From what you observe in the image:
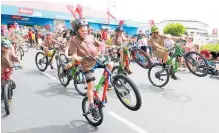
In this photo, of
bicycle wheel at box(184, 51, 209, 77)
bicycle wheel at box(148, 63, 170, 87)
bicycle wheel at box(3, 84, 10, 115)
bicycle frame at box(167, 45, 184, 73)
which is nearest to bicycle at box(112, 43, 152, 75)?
bicycle wheel at box(148, 63, 170, 87)

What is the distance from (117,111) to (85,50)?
1.65 meters

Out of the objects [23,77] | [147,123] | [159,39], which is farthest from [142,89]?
[23,77]

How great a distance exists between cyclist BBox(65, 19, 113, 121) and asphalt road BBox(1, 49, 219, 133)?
62cm

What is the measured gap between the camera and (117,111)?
18.5 ft

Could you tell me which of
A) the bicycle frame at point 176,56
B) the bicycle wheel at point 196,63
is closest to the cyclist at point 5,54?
the bicycle frame at point 176,56

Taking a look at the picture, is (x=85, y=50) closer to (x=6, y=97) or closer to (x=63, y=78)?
(x=6, y=97)

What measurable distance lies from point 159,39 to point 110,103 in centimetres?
319

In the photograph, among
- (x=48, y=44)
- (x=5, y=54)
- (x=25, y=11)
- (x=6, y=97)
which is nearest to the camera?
(x=6, y=97)

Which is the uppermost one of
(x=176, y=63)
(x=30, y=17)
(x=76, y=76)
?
(x=30, y=17)

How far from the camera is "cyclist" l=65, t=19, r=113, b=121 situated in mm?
4469

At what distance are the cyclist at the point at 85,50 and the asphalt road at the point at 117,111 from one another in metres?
0.62

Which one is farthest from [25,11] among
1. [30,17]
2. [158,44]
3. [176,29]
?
[176,29]

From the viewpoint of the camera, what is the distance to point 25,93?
700 centimetres

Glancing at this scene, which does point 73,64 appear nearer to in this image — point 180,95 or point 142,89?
point 142,89
